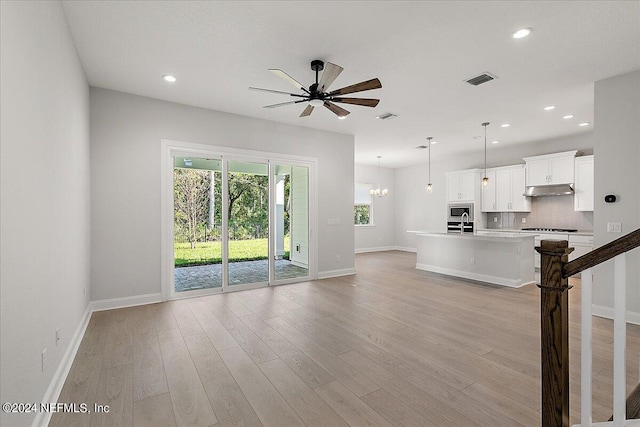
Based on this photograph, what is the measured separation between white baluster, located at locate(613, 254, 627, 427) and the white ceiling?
2.36 meters

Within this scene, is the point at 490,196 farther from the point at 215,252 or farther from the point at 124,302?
the point at 124,302

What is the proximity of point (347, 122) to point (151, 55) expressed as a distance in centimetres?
340

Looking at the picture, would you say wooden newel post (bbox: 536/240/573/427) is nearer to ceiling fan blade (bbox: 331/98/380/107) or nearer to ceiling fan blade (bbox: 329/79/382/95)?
ceiling fan blade (bbox: 329/79/382/95)

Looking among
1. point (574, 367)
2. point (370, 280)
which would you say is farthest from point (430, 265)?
point (574, 367)

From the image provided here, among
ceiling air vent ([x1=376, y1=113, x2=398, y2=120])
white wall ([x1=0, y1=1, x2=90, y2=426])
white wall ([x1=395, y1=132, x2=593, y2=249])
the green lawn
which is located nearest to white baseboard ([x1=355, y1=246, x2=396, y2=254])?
white wall ([x1=395, y1=132, x2=593, y2=249])

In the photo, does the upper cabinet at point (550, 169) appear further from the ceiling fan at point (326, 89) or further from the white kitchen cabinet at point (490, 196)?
the ceiling fan at point (326, 89)

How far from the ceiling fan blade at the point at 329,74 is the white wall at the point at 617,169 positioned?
3.64 m

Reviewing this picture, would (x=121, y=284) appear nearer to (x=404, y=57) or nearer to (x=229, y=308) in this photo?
(x=229, y=308)

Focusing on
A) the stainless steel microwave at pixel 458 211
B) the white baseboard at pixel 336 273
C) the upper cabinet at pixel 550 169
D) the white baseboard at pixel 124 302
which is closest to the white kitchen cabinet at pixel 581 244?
the upper cabinet at pixel 550 169

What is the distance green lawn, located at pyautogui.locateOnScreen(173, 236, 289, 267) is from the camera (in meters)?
4.87

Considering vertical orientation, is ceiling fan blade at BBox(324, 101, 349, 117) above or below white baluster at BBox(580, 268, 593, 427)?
above

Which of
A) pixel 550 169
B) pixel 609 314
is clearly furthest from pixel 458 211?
pixel 609 314

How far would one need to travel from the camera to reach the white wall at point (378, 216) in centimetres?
1035

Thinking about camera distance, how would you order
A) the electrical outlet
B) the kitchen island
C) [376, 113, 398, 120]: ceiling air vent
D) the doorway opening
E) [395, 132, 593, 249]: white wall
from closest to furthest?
1. the electrical outlet
2. the doorway opening
3. [376, 113, 398, 120]: ceiling air vent
4. the kitchen island
5. [395, 132, 593, 249]: white wall
